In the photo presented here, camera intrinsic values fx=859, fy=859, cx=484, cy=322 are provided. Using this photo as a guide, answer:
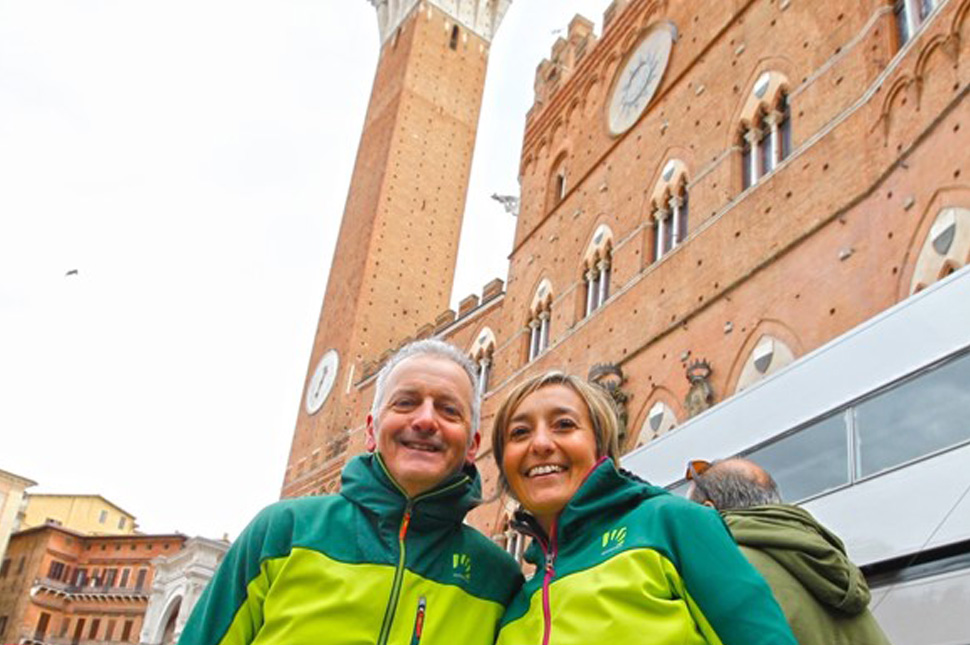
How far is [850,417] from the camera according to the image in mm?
4465

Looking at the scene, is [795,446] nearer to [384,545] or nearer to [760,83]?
[384,545]

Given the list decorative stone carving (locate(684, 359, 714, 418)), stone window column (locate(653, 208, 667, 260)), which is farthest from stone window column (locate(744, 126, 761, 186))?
decorative stone carving (locate(684, 359, 714, 418))

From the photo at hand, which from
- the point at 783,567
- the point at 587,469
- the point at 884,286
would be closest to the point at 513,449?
the point at 587,469

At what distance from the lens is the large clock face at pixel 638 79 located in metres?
13.2

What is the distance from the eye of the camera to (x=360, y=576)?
1726 mm

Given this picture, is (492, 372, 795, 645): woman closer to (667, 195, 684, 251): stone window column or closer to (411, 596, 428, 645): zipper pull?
(411, 596, 428, 645): zipper pull

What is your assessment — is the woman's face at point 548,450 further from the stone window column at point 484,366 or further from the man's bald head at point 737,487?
the stone window column at point 484,366

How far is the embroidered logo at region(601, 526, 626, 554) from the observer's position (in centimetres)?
164

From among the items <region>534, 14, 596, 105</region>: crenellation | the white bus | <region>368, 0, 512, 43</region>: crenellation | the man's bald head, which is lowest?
the man's bald head

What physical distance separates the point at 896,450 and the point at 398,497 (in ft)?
10.2

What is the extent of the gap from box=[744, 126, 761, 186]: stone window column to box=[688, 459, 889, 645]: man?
339 inches

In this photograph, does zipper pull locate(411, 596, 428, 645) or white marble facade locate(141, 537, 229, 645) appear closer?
zipper pull locate(411, 596, 428, 645)

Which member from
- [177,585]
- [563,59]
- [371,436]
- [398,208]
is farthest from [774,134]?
[177,585]

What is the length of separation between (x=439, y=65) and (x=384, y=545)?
30.9 m
